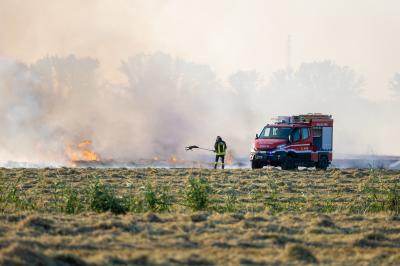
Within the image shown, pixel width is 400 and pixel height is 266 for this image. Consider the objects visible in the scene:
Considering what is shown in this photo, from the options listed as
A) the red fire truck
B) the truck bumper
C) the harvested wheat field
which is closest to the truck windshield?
the red fire truck

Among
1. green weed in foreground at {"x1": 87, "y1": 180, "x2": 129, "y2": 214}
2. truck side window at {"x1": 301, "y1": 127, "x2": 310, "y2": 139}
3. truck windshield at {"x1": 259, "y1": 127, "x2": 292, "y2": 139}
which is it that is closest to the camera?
green weed in foreground at {"x1": 87, "y1": 180, "x2": 129, "y2": 214}

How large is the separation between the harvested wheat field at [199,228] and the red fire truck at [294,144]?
13.4 m

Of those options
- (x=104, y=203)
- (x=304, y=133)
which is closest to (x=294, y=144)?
(x=304, y=133)

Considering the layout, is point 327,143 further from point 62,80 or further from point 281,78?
point 281,78

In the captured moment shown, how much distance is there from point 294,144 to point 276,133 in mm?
1084

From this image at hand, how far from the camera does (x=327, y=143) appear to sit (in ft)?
153

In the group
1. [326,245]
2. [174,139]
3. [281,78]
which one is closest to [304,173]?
[326,245]

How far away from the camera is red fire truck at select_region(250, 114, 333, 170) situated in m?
44.1

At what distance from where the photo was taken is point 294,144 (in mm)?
44406

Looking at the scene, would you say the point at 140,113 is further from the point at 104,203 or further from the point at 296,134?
the point at 104,203

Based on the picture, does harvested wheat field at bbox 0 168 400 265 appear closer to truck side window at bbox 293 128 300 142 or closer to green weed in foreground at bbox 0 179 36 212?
green weed in foreground at bbox 0 179 36 212

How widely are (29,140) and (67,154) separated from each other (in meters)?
6.70

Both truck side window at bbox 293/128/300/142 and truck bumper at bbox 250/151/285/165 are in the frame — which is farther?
truck side window at bbox 293/128/300/142

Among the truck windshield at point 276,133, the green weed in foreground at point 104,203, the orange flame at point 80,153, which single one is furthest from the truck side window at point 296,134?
the green weed in foreground at point 104,203
